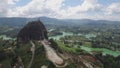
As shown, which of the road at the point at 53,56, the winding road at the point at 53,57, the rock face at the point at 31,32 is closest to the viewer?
the winding road at the point at 53,57

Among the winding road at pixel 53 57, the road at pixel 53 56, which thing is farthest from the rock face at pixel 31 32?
the road at pixel 53 56

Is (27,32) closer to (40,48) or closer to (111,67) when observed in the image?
(40,48)

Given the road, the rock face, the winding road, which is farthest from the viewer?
the rock face

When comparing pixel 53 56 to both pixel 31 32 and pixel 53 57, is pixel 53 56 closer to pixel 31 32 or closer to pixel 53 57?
pixel 53 57

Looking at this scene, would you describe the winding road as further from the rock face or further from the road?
the rock face

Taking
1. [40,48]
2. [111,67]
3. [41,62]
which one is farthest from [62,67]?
[111,67]

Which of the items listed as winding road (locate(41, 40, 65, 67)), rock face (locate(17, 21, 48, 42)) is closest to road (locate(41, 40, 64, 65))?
winding road (locate(41, 40, 65, 67))

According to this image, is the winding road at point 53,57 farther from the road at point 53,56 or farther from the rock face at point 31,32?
the rock face at point 31,32

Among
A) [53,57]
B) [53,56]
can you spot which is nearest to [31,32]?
[53,56]
